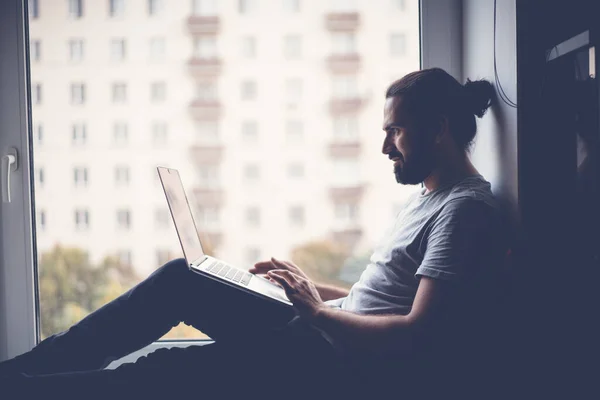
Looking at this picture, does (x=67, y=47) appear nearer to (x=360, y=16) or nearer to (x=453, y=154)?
(x=360, y=16)

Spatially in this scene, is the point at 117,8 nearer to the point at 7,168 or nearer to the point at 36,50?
the point at 36,50

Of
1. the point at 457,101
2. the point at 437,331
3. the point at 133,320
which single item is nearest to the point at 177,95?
the point at 133,320

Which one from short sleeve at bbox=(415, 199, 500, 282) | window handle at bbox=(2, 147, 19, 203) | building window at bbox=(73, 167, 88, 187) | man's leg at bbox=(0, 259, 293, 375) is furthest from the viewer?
building window at bbox=(73, 167, 88, 187)

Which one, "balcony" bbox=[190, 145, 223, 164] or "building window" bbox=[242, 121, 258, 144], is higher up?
"building window" bbox=[242, 121, 258, 144]

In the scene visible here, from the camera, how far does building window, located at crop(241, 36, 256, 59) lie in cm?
172

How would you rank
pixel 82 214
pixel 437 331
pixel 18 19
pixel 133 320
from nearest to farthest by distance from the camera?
pixel 437 331 → pixel 133 320 → pixel 18 19 → pixel 82 214

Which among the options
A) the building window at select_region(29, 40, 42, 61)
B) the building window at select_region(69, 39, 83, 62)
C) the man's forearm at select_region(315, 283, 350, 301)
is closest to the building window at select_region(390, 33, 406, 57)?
the man's forearm at select_region(315, 283, 350, 301)

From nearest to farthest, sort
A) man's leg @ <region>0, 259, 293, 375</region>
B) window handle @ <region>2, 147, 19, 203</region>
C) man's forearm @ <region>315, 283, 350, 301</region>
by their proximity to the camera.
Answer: man's leg @ <region>0, 259, 293, 375</region>, man's forearm @ <region>315, 283, 350, 301</region>, window handle @ <region>2, 147, 19, 203</region>

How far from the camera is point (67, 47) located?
1.69 meters

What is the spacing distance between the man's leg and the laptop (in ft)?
0.10

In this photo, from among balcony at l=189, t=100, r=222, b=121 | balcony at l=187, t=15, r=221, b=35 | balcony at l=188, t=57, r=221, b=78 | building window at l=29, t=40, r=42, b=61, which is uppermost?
balcony at l=187, t=15, r=221, b=35

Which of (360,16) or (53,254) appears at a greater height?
(360,16)

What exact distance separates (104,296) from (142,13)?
0.94 m

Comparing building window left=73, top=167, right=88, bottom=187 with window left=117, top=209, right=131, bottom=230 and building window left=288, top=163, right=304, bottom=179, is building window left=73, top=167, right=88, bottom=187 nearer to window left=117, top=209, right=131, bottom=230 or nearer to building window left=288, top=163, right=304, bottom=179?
window left=117, top=209, right=131, bottom=230
